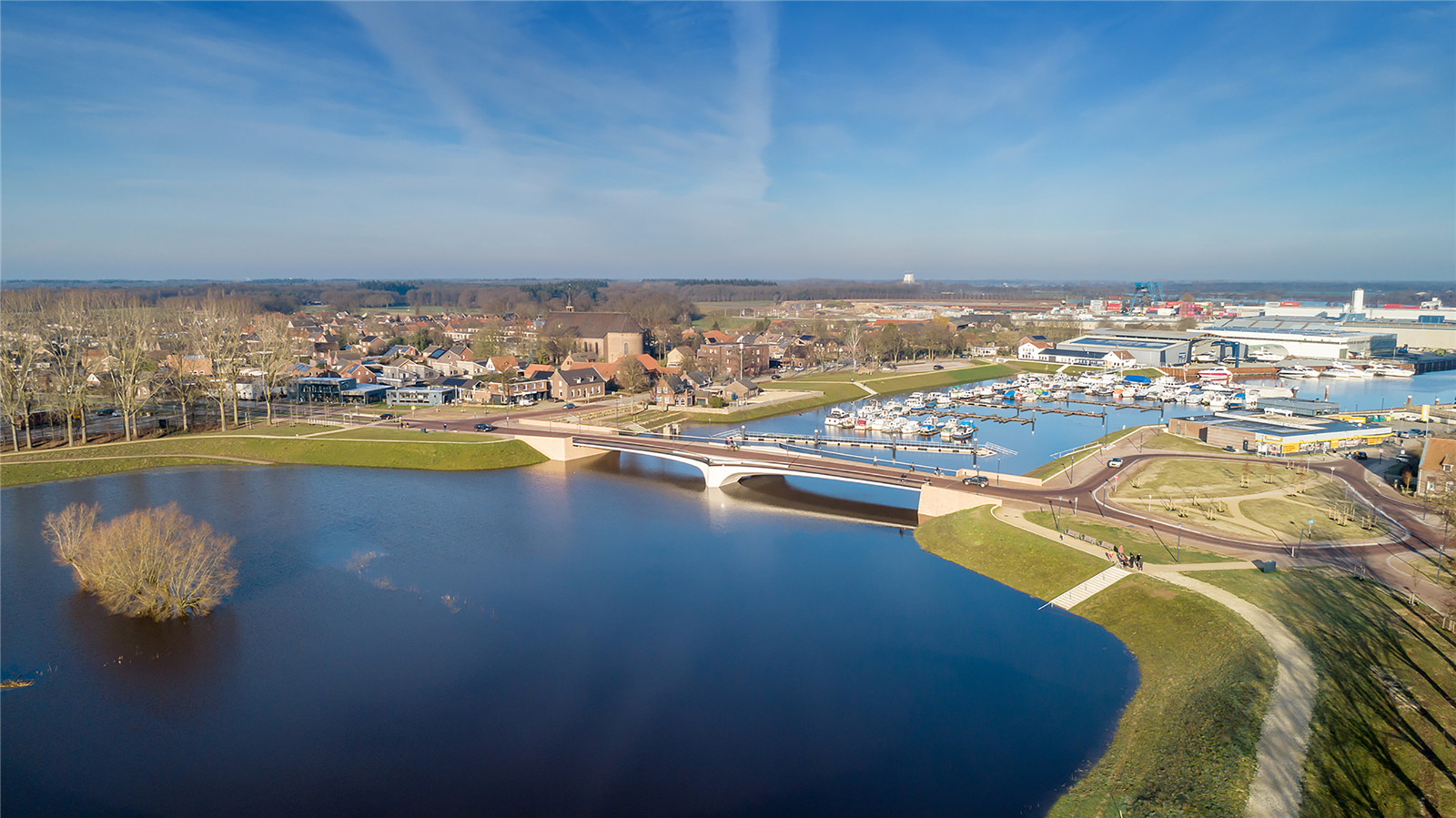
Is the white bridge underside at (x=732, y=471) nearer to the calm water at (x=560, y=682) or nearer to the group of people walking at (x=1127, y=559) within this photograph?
the calm water at (x=560, y=682)

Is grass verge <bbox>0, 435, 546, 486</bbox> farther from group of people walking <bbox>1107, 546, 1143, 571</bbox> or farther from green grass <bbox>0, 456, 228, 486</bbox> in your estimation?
group of people walking <bbox>1107, 546, 1143, 571</bbox>

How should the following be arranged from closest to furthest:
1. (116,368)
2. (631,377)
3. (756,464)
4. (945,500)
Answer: (945,500), (756,464), (116,368), (631,377)

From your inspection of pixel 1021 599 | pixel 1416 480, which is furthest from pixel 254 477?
pixel 1416 480

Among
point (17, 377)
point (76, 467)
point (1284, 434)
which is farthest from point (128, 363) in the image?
point (1284, 434)

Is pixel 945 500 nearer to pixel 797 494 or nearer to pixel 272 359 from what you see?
pixel 797 494

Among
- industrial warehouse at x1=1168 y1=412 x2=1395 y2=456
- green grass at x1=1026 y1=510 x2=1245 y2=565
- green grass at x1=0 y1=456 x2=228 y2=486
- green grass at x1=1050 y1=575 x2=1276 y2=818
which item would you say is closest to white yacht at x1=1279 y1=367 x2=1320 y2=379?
industrial warehouse at x1=1168 y1=412 x2=1395 y2=456

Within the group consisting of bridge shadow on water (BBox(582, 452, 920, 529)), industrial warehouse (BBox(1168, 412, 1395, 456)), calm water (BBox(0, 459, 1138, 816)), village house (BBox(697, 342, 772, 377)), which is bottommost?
calm water (BBox(0, 459, 1138, 816))

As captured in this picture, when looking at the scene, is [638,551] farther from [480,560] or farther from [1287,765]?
[1287,765]
